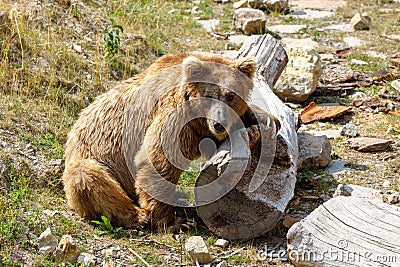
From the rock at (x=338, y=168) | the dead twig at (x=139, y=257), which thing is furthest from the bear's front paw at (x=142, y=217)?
the rock at (x=338, y=168)

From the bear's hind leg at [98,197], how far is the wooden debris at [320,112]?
3.28 m

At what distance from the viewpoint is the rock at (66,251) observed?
4867 mm

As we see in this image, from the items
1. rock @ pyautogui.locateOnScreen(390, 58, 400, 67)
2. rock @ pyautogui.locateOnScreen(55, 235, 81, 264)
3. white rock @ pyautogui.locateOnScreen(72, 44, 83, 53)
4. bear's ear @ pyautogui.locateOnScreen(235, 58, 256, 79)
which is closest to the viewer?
rock @ pyautogui.locateOnScreen(55, 235, 81, 264)

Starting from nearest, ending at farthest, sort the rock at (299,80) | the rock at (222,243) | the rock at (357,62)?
the rock at (222,243) < the rock at (299,80) < the rock at (357,62)

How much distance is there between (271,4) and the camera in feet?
40.6

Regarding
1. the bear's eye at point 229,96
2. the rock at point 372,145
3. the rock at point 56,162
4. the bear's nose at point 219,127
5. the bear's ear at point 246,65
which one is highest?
→ the bear's ear at point 246,65

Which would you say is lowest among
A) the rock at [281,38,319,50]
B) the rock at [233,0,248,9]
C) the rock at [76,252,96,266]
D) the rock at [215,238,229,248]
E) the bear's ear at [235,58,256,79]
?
the rock at [215,238,229,248]

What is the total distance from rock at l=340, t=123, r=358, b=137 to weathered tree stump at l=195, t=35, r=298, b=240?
6.97ft

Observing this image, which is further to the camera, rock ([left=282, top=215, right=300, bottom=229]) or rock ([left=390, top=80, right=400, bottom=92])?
rock ([left=390, top=80, right=400, bottom=92])

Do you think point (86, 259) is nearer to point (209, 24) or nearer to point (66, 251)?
point (66, 251)

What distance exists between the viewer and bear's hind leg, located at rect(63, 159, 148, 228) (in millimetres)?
5555

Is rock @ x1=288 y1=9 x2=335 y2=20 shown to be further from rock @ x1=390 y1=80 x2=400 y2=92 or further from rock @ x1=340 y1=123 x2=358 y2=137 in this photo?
rock @ x1=340 y1=123 x2=358 y2=137

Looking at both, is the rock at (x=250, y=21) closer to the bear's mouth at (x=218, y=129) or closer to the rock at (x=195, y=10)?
the rock at (x=195, y=10)

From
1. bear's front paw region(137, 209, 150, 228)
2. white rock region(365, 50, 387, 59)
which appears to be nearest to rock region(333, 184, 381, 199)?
bear's front paw region(137, 209, 150, 228)
